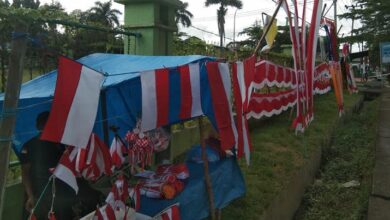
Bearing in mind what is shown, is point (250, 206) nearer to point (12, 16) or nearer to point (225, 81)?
point (225, 81)

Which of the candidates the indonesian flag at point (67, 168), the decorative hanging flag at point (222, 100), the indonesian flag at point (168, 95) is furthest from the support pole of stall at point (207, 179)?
the indonesian flag at point (67, 168)

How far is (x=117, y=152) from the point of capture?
3602 millimetres

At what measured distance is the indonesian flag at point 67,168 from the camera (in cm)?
270

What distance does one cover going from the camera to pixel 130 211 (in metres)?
3.37

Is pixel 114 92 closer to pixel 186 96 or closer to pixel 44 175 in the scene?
pixel 186 96

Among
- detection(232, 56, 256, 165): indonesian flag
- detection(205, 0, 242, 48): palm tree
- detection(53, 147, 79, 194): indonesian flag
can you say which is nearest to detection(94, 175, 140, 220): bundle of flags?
detection(53, 147, 79, 194): indonesian flag

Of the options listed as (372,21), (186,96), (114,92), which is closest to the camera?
(186,96)

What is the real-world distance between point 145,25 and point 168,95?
2.17m

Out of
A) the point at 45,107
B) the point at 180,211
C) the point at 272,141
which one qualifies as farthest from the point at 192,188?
the point at 272,141

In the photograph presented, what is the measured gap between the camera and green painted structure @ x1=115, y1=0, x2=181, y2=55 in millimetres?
5469

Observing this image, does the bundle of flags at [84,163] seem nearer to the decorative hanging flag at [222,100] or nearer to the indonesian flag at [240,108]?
the decorative hanging flag at [222,100]

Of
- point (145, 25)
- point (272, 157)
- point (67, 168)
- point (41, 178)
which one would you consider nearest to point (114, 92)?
point (41, 178)

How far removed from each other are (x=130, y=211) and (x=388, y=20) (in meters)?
31.0

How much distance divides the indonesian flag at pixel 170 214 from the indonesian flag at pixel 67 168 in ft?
3.31
